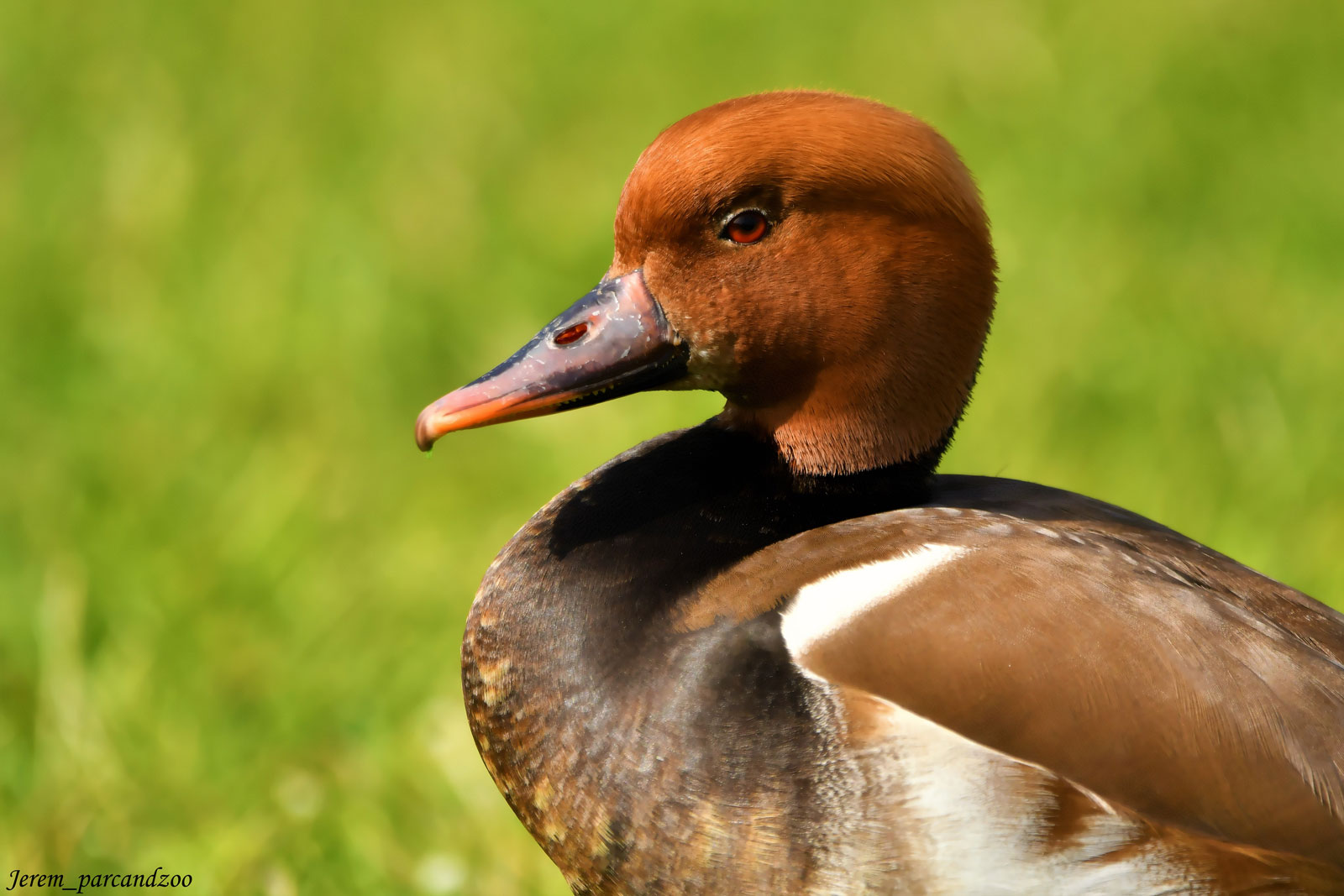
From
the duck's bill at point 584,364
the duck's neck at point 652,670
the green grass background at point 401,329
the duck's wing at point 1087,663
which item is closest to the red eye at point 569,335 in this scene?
the duck's bill at point 584,364

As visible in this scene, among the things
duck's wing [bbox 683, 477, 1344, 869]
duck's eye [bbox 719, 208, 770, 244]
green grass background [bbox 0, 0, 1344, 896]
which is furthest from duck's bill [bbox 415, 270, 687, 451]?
green grass background [bbox 0, 0, 1344, 896]

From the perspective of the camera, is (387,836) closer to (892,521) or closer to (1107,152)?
(892,521)

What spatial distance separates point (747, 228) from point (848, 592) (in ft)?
1.77

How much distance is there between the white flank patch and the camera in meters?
1.86

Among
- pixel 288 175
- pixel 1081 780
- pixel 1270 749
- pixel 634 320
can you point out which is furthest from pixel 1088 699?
pixel 288 175

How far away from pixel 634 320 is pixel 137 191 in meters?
3.42

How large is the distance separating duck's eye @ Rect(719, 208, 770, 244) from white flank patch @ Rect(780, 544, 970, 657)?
489mm

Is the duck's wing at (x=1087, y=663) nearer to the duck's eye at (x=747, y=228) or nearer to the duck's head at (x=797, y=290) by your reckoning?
the duck's head at (x=797, y=290)

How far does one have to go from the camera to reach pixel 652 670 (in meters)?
1.93

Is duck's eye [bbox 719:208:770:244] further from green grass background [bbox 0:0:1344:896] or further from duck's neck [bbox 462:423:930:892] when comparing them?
green grass background [bbox 0:0:1344:896]

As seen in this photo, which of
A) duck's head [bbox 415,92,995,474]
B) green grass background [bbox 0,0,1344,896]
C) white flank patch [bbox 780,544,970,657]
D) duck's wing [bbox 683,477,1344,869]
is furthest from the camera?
green grass background [bbox 0,0,1344,896]

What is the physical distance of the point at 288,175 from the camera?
5195 millimetres

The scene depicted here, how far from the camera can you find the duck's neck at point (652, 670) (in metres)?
1.83

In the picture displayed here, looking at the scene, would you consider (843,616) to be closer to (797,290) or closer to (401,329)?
(797,290)
